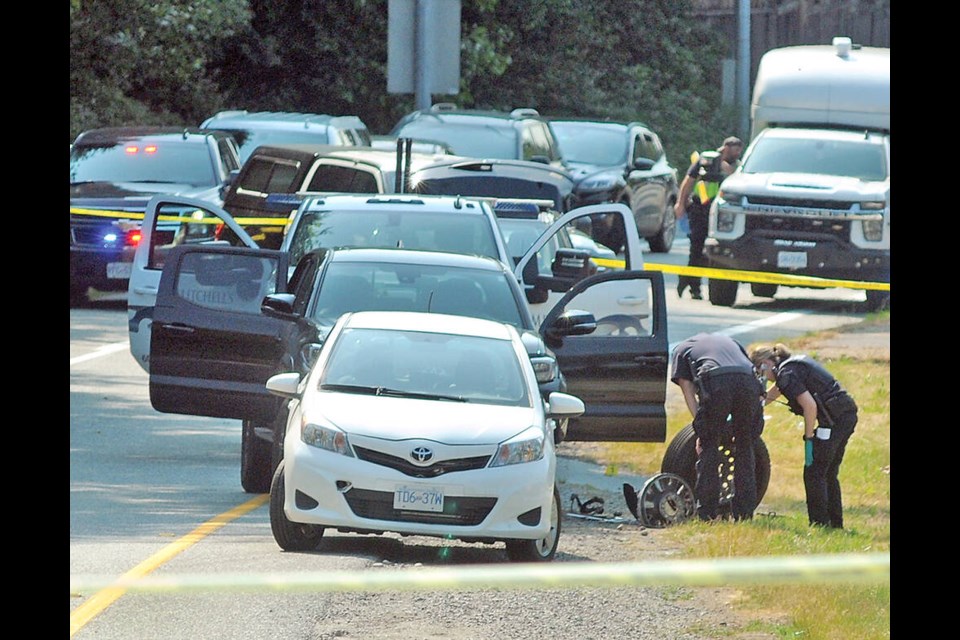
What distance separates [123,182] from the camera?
837 inches

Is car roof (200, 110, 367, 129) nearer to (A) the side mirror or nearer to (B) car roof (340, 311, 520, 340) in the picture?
(A) the side mirror

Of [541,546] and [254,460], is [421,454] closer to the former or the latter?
[541,546]

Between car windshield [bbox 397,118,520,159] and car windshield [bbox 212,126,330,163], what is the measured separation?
1.20 meters

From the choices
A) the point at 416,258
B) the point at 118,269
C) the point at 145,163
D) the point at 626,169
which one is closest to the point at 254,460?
the point at 416,258

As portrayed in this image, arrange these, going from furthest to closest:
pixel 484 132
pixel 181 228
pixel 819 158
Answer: pixel 484 132
pixel 819 158
pixel 181 228

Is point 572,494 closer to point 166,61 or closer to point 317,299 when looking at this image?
point 317,299

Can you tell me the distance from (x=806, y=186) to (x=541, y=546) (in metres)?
12.6

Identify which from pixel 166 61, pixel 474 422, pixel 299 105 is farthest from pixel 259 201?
pixel 299 105

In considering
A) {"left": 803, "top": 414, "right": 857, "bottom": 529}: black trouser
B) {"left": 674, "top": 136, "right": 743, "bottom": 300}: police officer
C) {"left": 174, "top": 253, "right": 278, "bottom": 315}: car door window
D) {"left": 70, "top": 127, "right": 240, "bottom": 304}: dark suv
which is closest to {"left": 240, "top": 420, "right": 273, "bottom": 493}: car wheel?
{"left": 174, "top": 253, "right": 278, "bottom": 315}: car door window

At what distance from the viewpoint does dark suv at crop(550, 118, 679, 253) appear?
25266 mm

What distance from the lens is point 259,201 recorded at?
18.1 m

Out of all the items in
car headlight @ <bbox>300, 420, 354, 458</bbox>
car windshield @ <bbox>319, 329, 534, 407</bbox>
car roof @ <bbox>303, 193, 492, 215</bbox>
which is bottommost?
car headlight @ <bbox>300, 420, 354, 458</bbox>
